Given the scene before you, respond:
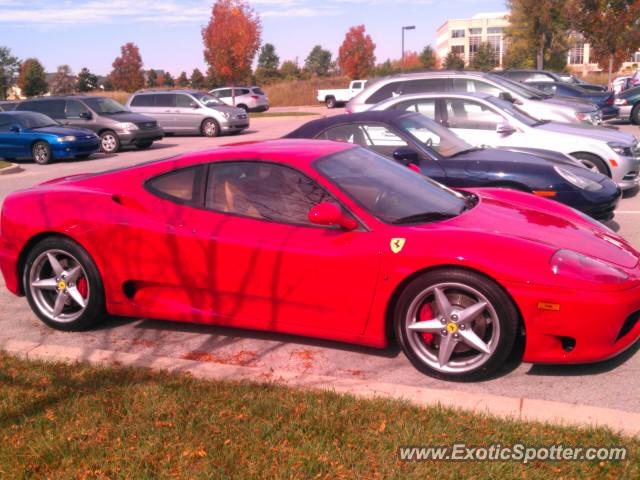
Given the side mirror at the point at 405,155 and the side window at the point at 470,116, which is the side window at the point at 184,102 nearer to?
the side window at the point at 470,116

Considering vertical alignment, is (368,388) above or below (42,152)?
below

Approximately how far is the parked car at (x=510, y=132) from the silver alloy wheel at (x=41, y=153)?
11.9m

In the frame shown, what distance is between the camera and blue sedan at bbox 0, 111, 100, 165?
19.0 meters

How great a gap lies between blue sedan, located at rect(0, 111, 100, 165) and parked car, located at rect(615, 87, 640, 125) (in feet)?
55.2

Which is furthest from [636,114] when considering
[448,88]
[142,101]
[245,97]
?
[245,97]

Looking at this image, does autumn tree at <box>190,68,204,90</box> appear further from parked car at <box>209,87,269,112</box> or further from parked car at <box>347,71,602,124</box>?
parked car at <box>347,71,602,124</box>

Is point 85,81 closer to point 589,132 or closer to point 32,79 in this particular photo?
point 32,79

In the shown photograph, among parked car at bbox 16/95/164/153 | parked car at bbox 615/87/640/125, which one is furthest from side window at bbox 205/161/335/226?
parked car at bbox 615/87/640/125

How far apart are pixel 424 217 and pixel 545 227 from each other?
80cm

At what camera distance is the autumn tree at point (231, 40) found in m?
41.0

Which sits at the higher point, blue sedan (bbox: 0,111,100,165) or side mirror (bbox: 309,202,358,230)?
side mirror (bbox: 309,202,358,230)

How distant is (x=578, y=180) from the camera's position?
294 inches

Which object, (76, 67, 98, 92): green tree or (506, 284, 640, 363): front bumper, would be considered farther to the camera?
(76, 67, 98, 92): green tree

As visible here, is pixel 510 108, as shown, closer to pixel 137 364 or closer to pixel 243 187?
pixel 243 187
